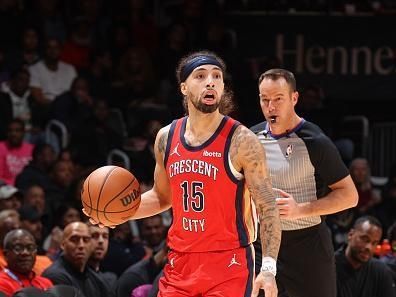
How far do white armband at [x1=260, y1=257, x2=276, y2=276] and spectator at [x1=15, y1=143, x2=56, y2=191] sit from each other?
219 inches

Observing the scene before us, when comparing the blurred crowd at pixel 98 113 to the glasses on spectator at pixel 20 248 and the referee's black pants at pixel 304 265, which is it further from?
the referee's black pants at pixel 304 265

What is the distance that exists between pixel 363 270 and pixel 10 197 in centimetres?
322

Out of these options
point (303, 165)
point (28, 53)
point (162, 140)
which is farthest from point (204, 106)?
point (28, 53)

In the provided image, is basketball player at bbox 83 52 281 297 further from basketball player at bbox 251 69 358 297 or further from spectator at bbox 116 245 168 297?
spectator at bbox 116 245 168 297

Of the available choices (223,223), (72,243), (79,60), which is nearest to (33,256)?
(72,243)

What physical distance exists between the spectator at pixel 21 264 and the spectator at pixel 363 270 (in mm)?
2228

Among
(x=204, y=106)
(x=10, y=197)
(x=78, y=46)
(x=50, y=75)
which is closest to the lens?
(x=204, y=106)

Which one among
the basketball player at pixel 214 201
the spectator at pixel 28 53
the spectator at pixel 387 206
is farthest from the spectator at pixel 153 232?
the basketball player at pixel 214 201

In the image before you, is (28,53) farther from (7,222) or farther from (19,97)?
(7,222)

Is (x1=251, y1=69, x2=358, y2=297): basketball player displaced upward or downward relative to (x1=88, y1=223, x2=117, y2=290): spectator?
upward

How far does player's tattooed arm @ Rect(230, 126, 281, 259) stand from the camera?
520cm

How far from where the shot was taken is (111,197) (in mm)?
5539

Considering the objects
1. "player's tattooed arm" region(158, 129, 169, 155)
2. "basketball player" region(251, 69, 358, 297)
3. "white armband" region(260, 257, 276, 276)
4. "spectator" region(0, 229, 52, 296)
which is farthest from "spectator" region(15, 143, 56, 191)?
"white armband" region(260, 257, 276, 276)

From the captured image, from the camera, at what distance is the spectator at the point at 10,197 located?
9.48 meters
